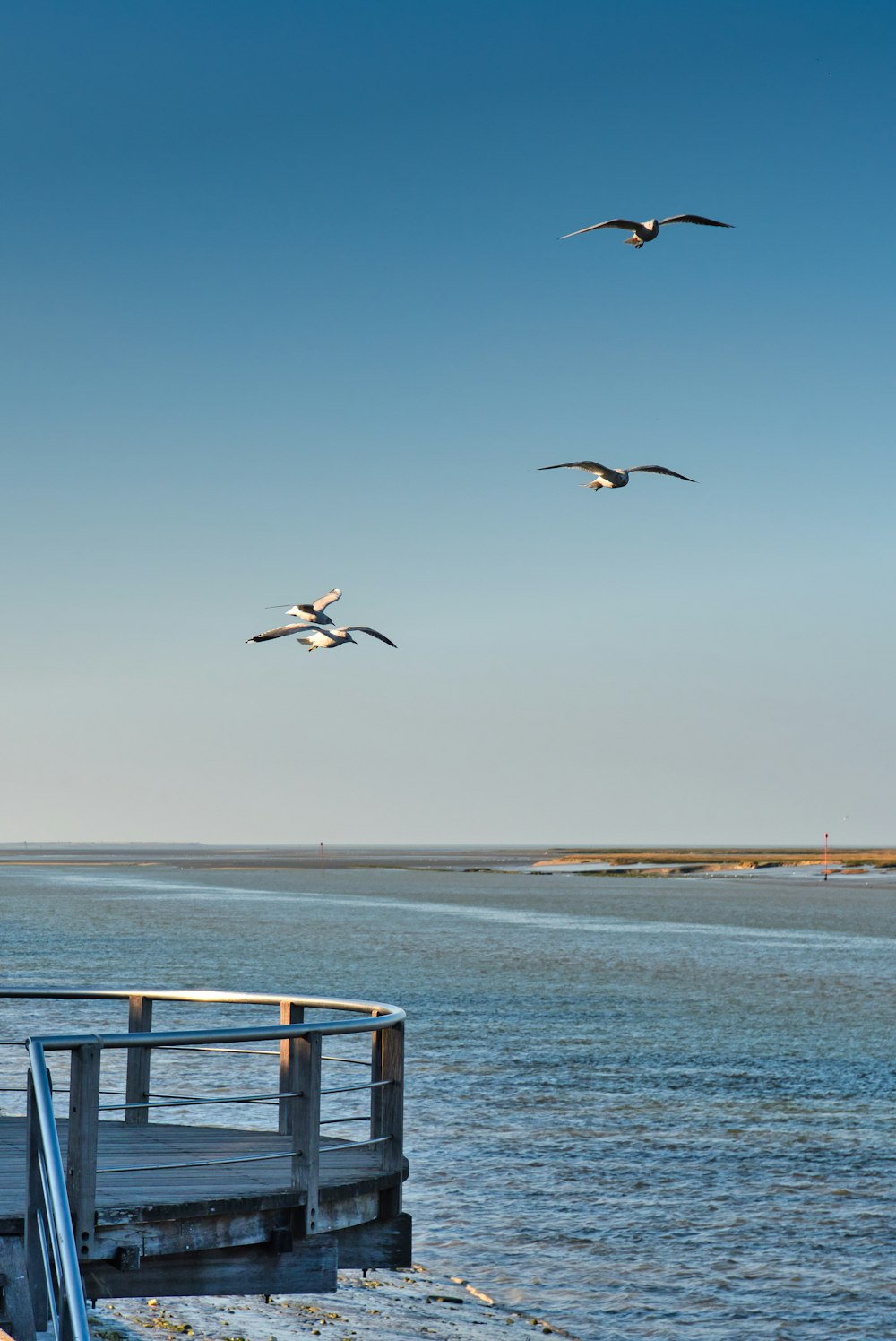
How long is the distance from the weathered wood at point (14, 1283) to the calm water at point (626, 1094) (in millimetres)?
5735

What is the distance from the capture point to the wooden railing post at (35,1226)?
6973 mm

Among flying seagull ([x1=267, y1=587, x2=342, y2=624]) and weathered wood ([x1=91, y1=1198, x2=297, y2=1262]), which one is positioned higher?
flying seagull ([x1=267, y1=587, x2=342, y2=624])

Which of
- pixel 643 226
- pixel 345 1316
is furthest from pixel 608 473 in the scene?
pixel 345 1316

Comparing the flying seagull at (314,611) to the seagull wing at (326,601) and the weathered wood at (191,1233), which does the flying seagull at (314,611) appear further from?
the weathered wood at (191,1233)

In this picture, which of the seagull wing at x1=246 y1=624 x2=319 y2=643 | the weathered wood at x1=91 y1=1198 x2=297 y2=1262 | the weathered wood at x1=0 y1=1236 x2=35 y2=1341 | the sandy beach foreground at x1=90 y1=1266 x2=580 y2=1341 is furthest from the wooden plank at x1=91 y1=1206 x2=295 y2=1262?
the seagull wing at x1=246 y1=624 x2=319 y2=643

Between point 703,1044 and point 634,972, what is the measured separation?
14.2 m

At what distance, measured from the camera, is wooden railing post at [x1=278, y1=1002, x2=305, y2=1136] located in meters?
8.45

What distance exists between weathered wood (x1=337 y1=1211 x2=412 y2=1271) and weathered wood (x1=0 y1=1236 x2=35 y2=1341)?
2004 millimetres

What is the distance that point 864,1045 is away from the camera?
26.7 meters

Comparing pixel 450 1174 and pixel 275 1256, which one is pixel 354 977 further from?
pixel 275 1256

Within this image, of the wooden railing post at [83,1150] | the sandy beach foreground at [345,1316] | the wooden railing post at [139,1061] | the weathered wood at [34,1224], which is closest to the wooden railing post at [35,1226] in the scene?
the weathered wood at [34,1224]

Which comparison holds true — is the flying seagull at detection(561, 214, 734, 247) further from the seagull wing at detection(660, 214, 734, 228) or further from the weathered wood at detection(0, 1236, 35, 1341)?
the weathered wood at detection(0, 1236, 35, 1341)

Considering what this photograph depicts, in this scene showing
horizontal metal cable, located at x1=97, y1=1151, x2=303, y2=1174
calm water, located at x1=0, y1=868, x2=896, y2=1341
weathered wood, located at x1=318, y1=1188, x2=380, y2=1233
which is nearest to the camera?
horizontal metal cable, located at x1=97, y1=1151, x2=303, y2=1174

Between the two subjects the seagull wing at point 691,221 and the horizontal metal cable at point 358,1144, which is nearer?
the horizontal metal cable at point 358,1144
